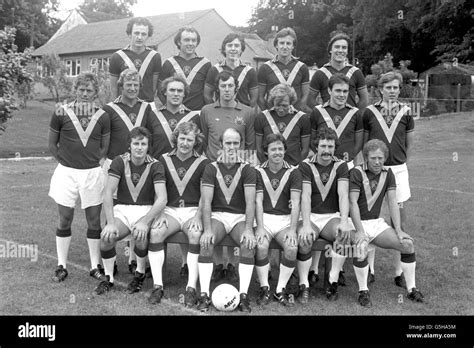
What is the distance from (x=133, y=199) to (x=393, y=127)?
3023 mm

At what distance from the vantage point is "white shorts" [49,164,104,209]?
19.0 feet

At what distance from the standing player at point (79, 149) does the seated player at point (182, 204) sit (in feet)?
2.70

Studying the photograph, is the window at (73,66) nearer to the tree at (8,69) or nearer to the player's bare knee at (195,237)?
the tree at (8,69)

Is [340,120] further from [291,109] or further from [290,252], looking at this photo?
[290,252]

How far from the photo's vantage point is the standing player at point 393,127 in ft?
19.7

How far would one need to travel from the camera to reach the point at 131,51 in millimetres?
6359

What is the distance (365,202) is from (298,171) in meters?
0.80

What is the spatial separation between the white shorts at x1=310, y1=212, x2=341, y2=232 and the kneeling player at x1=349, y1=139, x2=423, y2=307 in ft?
0.78

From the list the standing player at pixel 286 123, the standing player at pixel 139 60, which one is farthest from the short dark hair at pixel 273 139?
the standing player at pixel 139 60

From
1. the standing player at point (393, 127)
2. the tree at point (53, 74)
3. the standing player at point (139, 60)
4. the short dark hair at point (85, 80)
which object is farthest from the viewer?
the tree at point (53, 74)

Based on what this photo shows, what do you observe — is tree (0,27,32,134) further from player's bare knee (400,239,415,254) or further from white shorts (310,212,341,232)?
player's bare knee (400,239,415,254)

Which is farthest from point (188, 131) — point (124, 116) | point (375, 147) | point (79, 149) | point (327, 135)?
point (375, 147)

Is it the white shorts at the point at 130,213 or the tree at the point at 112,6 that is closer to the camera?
the white shorts at the point at 130,213
